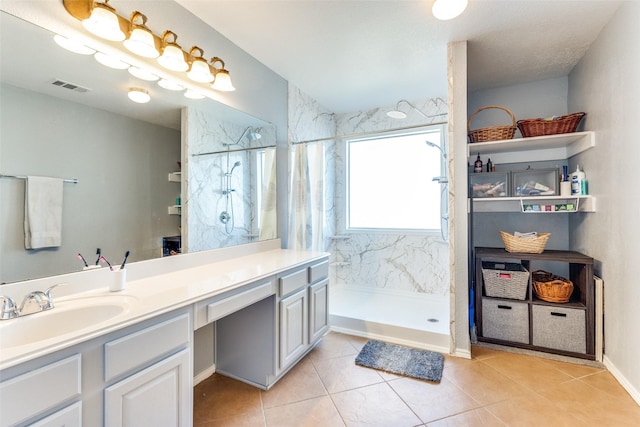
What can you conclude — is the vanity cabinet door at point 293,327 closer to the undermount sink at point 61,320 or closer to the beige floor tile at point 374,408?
the beige floor tile at point 374,408

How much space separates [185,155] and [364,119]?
2.59 meters

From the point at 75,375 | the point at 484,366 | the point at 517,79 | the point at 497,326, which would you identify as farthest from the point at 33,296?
the point at 517,79

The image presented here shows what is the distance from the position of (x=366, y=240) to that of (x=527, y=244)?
178cm

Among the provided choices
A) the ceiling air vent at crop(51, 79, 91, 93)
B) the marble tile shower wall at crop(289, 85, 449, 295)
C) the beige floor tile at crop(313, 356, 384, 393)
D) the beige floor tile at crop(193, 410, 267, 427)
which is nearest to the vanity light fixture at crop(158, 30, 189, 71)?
the ceiling air vent at crop(51, 79, 91, 93)

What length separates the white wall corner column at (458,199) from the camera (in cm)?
225

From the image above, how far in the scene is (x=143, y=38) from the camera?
1509 millimetres

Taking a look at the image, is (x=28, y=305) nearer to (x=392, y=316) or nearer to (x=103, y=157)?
(x=103, y=157)

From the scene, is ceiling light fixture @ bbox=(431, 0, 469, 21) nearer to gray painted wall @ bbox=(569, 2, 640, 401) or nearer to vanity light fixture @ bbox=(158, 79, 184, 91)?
gray painted wall @ bbox=(569, 2, 640, 401)

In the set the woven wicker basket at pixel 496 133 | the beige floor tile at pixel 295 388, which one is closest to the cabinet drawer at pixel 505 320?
the woven wicker basket at pixel 496 133

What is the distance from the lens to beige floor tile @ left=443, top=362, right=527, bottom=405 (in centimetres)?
177

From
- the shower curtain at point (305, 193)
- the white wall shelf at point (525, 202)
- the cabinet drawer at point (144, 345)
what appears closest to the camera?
the cabinet drawer at point (144, 345)

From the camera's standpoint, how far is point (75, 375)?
904 millimetres

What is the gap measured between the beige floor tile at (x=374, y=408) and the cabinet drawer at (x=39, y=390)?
4.26 feet

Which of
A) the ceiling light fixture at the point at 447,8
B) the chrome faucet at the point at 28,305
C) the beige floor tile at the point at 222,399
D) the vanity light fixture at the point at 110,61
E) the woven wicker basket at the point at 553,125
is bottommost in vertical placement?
the beige floor tile at the point at 222,399
